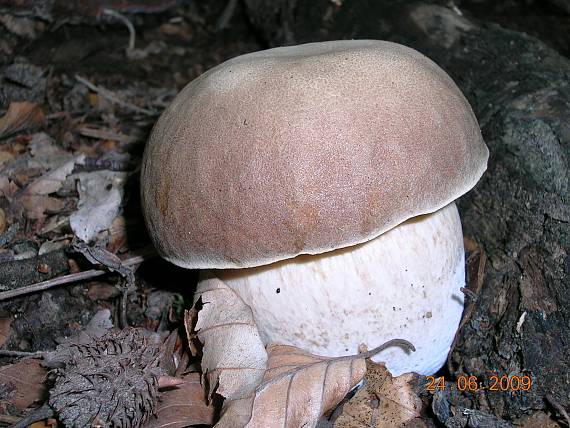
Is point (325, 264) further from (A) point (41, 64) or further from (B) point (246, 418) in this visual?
(A) point (41, 64)

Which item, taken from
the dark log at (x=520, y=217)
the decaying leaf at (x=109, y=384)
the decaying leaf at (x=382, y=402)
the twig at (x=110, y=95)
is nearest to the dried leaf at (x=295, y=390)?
the decaying leaf at (x=382, y=402)

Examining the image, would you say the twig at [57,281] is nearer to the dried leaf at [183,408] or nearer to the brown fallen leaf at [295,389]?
the dried leaf at [183,408]

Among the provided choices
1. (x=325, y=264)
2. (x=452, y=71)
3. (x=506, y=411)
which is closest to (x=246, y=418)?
(x=325, y=264)

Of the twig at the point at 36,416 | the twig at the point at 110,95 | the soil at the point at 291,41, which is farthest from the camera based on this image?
the twig at the point at 110,95

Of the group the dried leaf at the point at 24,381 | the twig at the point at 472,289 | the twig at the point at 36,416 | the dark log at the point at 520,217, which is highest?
the dark log at the point at 520,217
